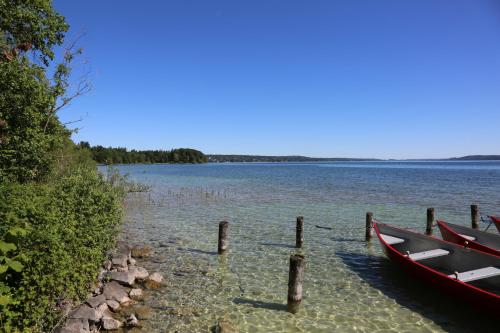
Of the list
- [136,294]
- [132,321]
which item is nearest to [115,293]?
[136,294]

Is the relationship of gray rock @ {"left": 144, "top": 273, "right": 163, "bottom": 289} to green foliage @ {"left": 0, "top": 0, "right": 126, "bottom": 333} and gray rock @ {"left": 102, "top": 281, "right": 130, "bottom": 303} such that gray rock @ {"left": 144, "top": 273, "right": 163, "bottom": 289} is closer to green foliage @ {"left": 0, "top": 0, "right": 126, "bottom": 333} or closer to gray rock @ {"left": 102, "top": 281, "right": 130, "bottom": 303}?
gray rock @ {"left": 102, "top": 281, "right": 130, "bottom": 303}

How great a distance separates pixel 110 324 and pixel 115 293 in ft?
5.28

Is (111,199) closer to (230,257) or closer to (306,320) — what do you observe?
(230,257)

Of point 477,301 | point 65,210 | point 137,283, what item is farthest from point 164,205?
point 477,301

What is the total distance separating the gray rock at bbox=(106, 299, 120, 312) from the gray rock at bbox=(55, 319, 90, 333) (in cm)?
154

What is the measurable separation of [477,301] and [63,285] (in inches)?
403

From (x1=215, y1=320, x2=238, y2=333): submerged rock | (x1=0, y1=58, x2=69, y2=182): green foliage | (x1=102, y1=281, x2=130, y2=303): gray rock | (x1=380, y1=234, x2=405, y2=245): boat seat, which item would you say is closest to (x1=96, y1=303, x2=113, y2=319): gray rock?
(x1=102, y1=281, x2=130, y2=303): gray rock

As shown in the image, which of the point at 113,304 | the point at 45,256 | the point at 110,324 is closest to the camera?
the point at 45,256

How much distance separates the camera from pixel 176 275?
12109 mm

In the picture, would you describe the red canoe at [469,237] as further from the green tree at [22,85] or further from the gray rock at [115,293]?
the green tree at [22,85]

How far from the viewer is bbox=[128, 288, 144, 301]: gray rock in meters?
9.90

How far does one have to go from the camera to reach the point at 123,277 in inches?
418

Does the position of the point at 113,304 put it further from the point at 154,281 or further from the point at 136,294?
the point at 154,281

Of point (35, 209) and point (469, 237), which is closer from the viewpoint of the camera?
point (35, 209)
